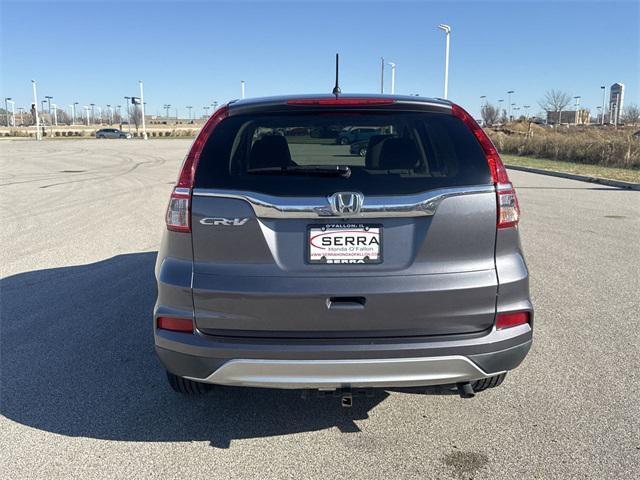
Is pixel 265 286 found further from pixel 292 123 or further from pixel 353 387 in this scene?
pixel 292 123

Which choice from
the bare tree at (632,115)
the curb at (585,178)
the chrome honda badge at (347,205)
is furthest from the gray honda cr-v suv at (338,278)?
the bare tree at (632,115)

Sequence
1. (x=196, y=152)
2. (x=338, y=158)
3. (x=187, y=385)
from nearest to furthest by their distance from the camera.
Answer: (x=196, y=152) < (x=187, y=385) < (x=338, y=158)

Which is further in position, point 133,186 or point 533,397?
point 133,186

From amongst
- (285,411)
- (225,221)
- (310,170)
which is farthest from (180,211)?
(285,411)

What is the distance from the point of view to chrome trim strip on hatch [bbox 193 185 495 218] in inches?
106

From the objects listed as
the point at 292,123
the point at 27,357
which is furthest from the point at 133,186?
the point at 292,123

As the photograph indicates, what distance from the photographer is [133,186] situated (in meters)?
15.5

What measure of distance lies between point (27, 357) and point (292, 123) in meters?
2.72

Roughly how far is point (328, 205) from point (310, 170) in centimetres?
23

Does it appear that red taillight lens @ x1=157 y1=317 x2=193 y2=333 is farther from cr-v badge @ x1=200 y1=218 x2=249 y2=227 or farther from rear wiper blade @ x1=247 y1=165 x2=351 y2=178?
rear wiper blade @ x1=247 y1=165 x2=351 y2=178

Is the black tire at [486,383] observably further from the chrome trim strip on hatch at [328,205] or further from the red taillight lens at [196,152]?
the red taillight lens at [196,152]

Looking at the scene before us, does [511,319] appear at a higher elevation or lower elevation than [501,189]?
lower

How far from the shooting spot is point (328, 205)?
2.69 m

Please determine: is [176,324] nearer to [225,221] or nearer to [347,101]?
[225,221]
